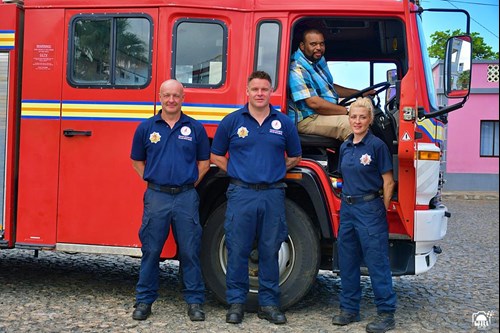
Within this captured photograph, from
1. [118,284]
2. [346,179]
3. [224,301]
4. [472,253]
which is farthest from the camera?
[472,253]

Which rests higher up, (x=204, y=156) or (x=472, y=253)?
(x=204, y=156)

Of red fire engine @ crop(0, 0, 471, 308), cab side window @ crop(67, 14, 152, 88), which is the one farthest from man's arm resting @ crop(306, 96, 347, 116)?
cab side window @ crop(67, 14, 152, 88)

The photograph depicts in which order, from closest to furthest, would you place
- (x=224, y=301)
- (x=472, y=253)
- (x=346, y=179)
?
(x=346, y=179) < (x=224, y=301) < (x=472, y=253)

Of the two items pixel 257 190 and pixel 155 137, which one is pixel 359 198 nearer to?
pixel 257 190

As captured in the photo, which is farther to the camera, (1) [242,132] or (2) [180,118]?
(2) [180,118]

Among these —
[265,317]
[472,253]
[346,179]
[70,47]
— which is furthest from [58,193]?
[472,253]

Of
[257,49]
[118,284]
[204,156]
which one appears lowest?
[118,284]

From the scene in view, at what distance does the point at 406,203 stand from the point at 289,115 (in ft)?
4.14

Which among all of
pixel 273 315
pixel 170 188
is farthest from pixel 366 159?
pixel 170 188

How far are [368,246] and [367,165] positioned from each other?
0.63 metres

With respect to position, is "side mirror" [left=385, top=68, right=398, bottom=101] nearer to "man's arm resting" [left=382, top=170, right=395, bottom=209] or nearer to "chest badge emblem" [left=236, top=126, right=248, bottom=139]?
"man's arm resting" [left=382, top=170, right=395, bottom=209]

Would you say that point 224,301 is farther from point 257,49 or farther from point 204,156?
point 257,49

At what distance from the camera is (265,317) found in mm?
5508

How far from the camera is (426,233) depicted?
540 cm
